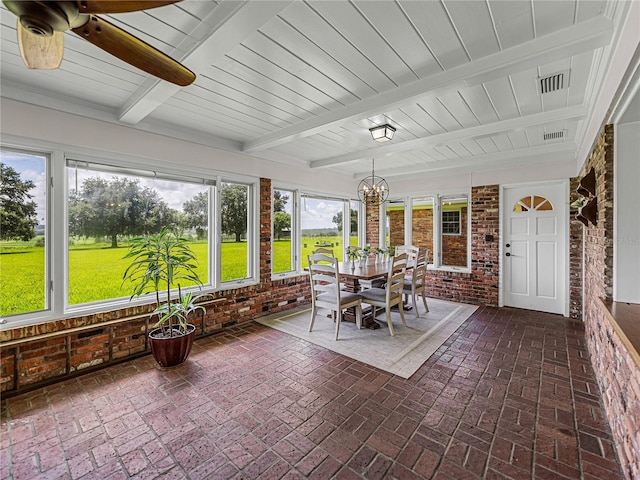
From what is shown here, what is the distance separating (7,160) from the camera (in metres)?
2.52

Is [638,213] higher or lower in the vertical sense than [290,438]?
higher

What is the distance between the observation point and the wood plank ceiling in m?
1.61

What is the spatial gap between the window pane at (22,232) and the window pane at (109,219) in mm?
215

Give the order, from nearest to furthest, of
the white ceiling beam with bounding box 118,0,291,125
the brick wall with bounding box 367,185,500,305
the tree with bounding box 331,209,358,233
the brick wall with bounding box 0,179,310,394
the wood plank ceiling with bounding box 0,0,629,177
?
the white ceiling beam with bounding box 118,0,291,125 < the wood plank ceiling with bounding box 0,0,629,177 < the brick wall with bounding box 0,179,310,394 < the brick wall with bounding box 367,185,500,305 < the tree with bounding box 331,209,358,233

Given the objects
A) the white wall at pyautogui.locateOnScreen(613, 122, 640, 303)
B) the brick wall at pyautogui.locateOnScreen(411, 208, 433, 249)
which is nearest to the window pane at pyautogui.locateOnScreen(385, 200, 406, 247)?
the brick wall at pyautogui.locateOnScreen(411, 208, 433, 249)

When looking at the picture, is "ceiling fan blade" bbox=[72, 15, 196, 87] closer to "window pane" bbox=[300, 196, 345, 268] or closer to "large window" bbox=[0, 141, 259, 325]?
"large window" bbox=[0, 141, 259, 325]

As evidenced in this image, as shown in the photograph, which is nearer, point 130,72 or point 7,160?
point 130,72

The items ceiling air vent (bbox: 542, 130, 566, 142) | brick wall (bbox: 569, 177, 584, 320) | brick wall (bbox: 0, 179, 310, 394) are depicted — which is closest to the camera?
brick wall (bbox: 0, 179, 310, 394)

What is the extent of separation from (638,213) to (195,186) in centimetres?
431

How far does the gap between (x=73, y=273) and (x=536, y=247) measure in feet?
20.5

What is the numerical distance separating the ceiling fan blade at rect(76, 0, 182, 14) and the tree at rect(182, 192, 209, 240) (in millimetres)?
2869

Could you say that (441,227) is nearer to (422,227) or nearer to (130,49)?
(422,227)

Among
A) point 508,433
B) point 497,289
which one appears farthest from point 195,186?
point 497,289

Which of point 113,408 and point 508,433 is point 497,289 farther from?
point 113,408
